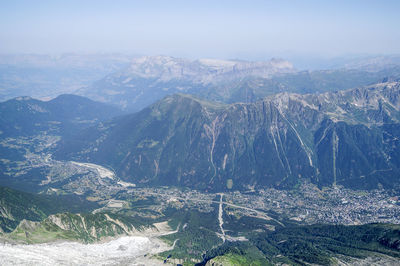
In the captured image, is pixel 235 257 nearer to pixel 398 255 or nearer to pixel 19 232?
pixel 398 255

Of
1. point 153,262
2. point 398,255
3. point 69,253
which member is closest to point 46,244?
point 69,253

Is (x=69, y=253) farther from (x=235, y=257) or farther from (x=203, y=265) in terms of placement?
(x=235, y=257)

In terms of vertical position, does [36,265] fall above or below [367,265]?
above

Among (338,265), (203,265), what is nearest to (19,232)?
(203,265)

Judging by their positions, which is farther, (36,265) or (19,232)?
(19,232)

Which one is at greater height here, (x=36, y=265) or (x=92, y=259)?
(x=36, y=265)

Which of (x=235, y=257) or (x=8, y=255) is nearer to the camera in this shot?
(x=8, y=255)

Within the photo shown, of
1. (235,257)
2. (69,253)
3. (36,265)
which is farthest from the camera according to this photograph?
(235,257)

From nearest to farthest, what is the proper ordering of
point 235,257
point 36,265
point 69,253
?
point 36,265, point 69,253, point 235,257
